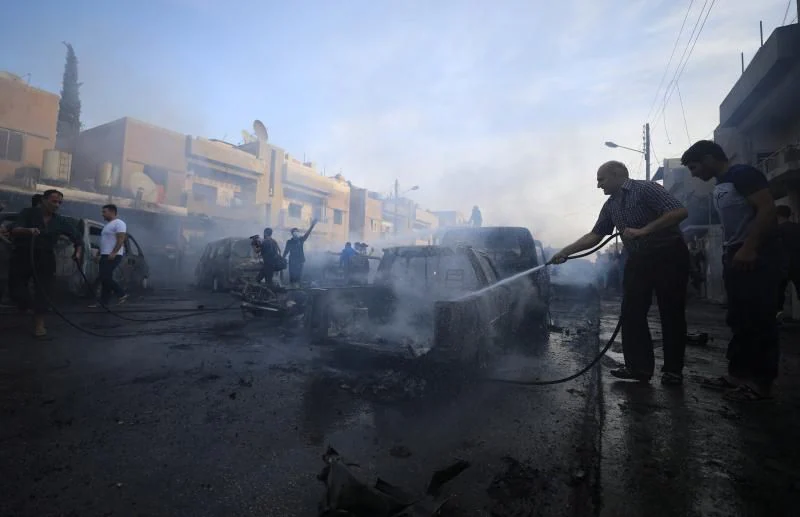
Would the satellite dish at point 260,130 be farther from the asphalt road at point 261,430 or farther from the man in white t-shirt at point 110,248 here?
the asphalt road at point 261,430

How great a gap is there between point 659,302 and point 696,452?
172 cm

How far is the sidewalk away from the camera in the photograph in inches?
68.0

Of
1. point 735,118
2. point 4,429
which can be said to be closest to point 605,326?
point 4,429

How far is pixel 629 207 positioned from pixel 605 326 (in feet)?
13.8

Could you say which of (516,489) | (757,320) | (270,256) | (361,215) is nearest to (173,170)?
(270,256)

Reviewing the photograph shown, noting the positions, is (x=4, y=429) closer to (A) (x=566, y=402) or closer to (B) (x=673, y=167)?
(A) (x=566, y=402)

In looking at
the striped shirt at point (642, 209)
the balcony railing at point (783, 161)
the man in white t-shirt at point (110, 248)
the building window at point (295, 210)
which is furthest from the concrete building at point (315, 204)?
the striped shirt at point (642, 209)

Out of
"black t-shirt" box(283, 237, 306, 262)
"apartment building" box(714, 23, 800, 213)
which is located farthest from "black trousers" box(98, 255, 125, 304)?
Result: "apartment building" box(714, 23, 800, 213)

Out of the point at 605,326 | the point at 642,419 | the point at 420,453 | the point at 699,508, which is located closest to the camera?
the point at 699,508

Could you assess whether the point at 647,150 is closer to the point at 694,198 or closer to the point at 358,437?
the point at 694,198

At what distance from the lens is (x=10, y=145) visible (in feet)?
56.8

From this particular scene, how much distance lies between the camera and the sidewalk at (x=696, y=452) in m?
1.73

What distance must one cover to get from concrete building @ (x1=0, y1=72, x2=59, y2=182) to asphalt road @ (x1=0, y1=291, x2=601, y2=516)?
1881cm

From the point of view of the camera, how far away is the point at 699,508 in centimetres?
169
